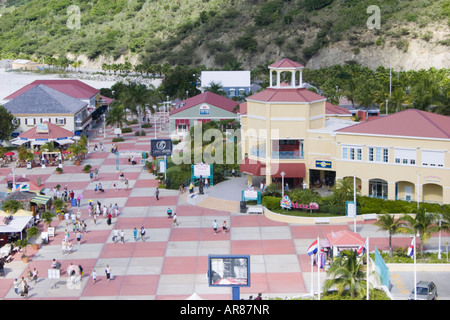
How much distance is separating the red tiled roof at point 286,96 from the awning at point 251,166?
5550mm

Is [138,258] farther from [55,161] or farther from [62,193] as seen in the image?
[55,161]

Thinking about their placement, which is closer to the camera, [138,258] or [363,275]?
[363,275]

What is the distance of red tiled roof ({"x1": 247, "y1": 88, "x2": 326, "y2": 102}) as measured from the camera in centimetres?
5747

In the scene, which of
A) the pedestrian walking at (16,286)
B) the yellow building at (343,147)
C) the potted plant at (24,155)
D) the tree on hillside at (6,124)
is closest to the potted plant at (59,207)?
the pedestrian walking at (16,286)

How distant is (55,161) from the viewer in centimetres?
7606

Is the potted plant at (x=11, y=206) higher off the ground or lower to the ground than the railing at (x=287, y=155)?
lower

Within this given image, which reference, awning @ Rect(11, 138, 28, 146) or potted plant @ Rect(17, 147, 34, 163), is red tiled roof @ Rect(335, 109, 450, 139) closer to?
potted plant @ Rect(17, 147, 34, 163)

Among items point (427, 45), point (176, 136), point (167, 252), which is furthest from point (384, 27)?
point (167, 252)

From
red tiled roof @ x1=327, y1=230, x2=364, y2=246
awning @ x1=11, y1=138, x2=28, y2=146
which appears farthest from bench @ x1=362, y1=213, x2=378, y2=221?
awning @ x1=11, y1=138, x2=28, y2=146

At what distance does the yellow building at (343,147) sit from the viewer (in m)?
51.4

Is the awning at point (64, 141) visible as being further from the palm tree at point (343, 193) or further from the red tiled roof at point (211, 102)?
the palm tree at point (343, 193)

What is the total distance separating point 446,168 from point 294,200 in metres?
11.8

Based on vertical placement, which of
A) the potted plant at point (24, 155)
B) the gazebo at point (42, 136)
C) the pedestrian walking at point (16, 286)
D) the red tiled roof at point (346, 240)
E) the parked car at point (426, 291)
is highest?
the gazebo at point (42, 136)

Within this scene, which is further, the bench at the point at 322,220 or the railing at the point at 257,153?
the railing at the point at 257,153
